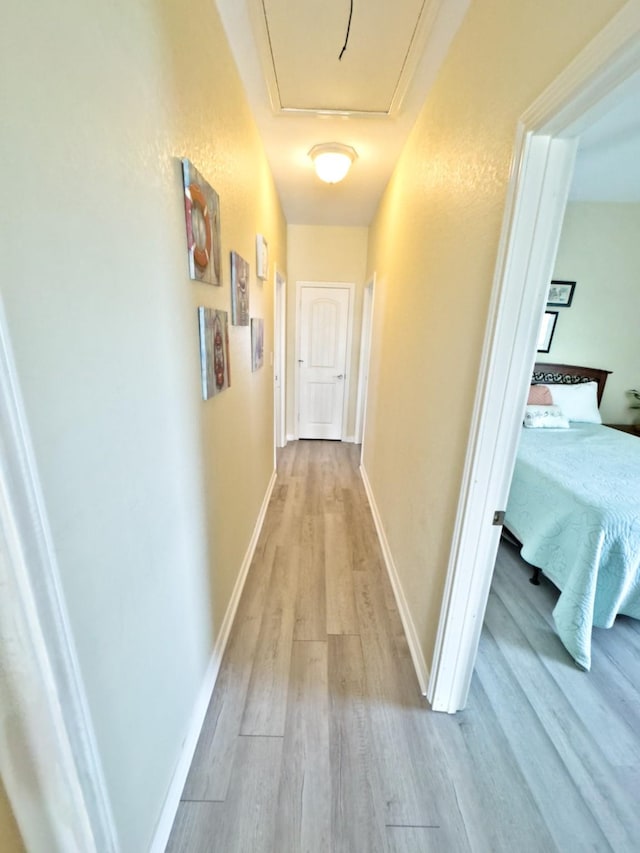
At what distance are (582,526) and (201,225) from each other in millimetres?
2130

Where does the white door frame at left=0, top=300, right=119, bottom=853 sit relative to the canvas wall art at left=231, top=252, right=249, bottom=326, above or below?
below

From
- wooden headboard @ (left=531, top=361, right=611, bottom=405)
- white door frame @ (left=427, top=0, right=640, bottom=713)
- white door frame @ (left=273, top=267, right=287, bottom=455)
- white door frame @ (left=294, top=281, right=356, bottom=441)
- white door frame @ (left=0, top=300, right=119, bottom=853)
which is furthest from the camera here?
white door frame @ (left=294, top=281, right=356, bottom=441)

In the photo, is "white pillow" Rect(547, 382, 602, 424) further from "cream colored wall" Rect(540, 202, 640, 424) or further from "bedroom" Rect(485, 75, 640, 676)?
"cream colored wall" Rect(540, 202, 640, 424)

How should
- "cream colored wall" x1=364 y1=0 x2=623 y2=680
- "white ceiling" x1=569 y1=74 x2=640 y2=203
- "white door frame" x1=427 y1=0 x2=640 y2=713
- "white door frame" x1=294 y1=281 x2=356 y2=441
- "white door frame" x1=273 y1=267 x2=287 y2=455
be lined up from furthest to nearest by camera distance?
"white door frame" x1=294 y1=281 x2=356 y2=441, "white door frame" x1=273 y1=267 x2=287 y2=455, "white ceiling" x1=569 y1=74 x2=640 y2=203, "cream colored wall" x1=364 y1=0 x2=623 y2=680, "white door frame" x1=427 y1=0 x2=640 y2=713

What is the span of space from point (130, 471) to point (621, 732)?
2013 mm

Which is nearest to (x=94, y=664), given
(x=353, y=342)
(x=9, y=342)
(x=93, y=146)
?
(x=9, y=342)

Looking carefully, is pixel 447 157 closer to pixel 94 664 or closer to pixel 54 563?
pixel 54 563

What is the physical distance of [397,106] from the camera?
172cm

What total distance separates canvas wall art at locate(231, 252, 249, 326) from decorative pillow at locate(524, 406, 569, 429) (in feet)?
8.19

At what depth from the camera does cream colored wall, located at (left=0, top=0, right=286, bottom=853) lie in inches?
20.6

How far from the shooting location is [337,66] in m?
1.48

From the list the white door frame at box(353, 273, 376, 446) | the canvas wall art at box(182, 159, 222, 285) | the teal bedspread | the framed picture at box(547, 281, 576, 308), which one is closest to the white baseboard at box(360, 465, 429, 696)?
the teal bedspread

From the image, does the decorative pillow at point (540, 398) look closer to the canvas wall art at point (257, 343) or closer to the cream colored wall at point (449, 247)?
the cream colored wall at point (449, 247)

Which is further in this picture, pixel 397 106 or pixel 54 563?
pixel 397 106
